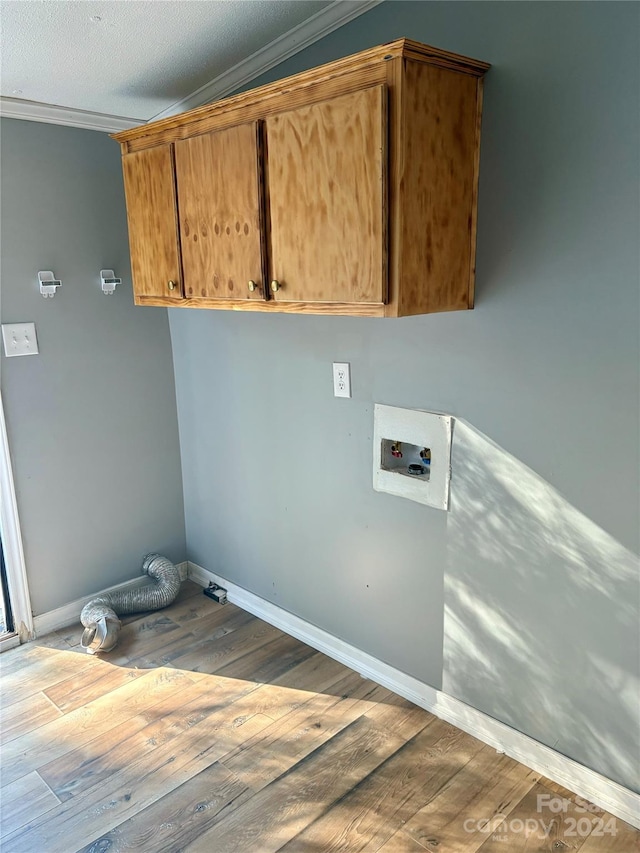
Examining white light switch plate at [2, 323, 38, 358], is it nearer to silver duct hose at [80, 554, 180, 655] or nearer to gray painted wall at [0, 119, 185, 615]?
gray painted wall at [0, 119, 185, 615]

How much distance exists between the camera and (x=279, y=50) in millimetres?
2199

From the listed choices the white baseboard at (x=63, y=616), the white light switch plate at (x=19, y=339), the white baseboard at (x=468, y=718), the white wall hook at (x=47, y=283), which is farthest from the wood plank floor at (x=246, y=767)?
the white wall hook at (x=47, y=283)

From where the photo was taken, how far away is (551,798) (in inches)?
73.2

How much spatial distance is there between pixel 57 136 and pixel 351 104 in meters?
1.59

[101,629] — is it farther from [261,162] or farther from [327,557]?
[261,162]

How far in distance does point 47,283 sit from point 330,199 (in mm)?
1487

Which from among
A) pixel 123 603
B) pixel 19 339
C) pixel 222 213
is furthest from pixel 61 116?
pixel 123 603

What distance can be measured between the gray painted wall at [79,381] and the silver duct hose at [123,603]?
5.3 inches

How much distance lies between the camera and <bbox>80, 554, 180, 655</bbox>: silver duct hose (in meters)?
2.70

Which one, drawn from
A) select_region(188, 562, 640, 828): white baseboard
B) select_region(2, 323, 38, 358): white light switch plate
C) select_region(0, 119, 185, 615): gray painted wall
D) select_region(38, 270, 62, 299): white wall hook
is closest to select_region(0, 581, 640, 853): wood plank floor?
select_region(188, 562, 640, 828): white baseboard

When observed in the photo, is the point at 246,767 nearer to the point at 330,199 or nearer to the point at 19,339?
the point at 330,199

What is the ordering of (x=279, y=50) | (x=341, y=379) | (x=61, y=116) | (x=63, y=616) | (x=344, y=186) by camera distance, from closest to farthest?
1. (x=344, y=186)
2. (x=279, y=50)
3. (x=341, y=379)
4. (x=61, y=116)
5. (x=63, y=616)

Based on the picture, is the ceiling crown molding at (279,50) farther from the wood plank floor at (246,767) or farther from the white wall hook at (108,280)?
the wood plank floor at (246,767)

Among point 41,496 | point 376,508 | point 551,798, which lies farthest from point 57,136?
point 551,798
